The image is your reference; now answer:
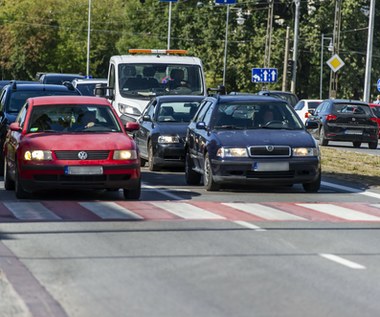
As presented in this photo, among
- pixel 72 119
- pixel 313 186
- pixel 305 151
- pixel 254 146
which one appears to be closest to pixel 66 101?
pixel 72 119

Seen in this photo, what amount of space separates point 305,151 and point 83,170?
152 inches

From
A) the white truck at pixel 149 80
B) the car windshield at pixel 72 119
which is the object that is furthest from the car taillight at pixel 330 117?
the car windshield at pixel 72 119

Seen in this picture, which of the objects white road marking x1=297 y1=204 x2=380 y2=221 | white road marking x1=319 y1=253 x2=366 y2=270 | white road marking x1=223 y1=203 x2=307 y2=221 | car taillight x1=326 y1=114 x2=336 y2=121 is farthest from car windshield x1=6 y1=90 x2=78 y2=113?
car taillight x1=326 y1=114 x2=336 y2=121

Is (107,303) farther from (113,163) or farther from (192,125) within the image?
(192,125)

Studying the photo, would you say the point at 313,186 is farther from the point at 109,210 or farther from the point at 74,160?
the point at 109,210

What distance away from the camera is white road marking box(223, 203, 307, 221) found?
15711mm

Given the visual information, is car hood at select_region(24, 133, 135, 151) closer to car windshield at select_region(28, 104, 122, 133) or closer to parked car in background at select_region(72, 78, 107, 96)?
car windshield at select_region(28, 104, 122, 133)

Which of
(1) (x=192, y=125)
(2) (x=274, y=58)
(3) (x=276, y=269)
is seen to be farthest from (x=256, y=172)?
(2) (x=274, y=58)

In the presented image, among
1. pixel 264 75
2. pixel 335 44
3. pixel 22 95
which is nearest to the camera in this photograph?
pixel 22 95

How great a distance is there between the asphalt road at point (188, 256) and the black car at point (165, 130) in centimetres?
514

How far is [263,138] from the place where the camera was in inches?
769

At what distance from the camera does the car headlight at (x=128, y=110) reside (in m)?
30.7

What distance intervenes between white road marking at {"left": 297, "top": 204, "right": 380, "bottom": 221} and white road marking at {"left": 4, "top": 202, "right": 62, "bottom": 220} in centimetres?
357

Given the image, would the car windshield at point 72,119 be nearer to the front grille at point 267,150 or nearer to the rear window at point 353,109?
the front grille at point 267,150
